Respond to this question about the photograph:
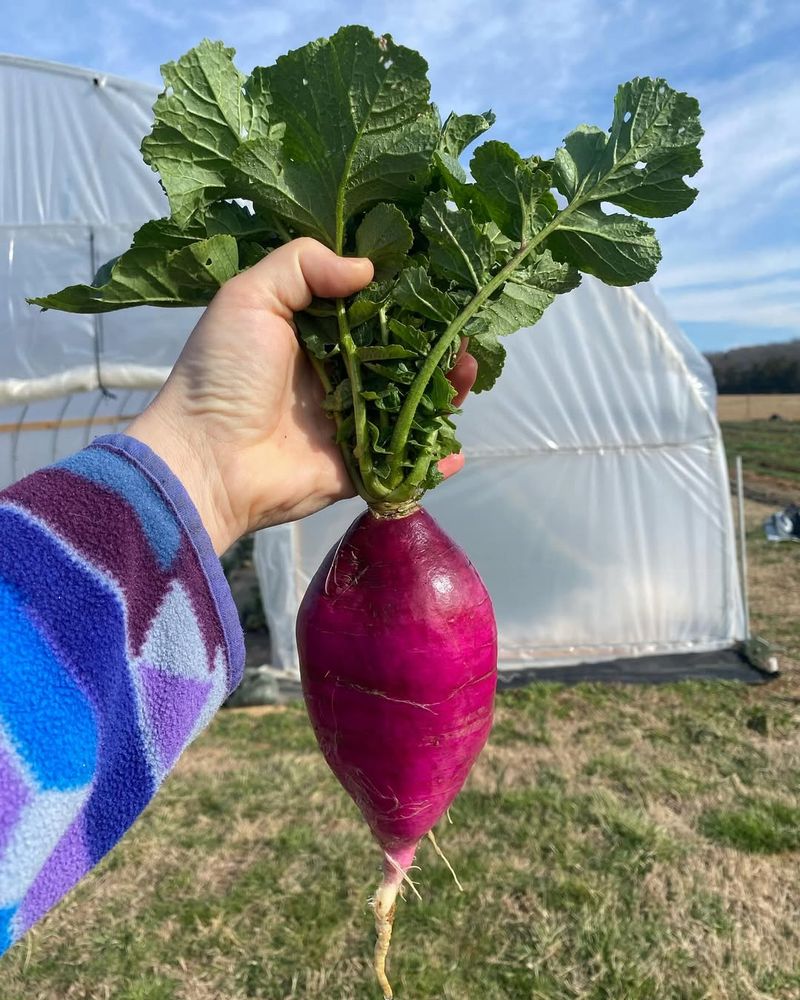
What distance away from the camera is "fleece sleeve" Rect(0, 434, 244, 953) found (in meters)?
1.13

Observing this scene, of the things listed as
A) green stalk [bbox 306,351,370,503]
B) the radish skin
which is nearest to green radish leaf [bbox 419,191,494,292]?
green stalk [bbox 306,351,370,503]

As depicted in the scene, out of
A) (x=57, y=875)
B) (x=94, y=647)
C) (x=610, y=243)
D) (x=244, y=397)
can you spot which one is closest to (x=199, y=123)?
(x=244, y=397)

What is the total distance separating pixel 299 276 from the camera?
1.61 meters

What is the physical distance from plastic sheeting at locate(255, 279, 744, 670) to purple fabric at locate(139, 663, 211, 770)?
19.3 feet

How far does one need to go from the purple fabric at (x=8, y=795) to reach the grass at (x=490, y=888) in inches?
93.2

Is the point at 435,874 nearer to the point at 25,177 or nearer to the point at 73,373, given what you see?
the point at 73,373

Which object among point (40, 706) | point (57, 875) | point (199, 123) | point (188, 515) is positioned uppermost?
point (199, 123)

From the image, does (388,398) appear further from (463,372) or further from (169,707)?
(169,707)

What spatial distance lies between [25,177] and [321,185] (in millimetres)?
6825

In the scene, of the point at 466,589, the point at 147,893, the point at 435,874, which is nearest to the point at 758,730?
the point at 435,874

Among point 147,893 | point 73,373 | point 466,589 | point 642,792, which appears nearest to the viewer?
point 466,589

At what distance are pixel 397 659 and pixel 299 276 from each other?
84 centimetres

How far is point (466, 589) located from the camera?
187 centimetres

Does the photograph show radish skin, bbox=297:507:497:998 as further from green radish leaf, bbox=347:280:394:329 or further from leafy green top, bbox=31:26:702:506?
green radish leaf, bbox=347:280:394:329
